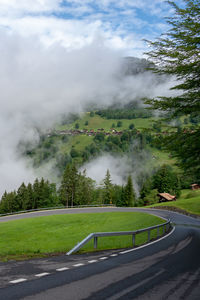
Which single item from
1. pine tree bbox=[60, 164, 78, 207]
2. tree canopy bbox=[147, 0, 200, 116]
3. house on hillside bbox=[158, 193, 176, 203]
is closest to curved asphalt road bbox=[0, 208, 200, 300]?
tree canopy bbox=[147, 0, 200, 116]

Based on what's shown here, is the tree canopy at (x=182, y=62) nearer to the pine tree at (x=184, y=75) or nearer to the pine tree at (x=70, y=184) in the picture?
the pine tree at (x=184, y=75)

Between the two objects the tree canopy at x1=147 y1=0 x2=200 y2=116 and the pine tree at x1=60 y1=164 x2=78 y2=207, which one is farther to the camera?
the pine tree at x1=60 y1=164 x2=78 y2=207

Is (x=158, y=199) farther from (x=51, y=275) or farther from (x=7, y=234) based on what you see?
(x=51, y=275)

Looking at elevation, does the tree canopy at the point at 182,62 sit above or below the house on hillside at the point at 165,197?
above

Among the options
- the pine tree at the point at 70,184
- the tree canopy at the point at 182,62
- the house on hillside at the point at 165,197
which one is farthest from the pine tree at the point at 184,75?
the house on hillside at the point at 165,197

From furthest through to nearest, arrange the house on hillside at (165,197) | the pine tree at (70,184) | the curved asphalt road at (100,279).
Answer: the house on hillside at (165,197) → the pine tree at (70,184) → the curved asphalt road at (100,279)

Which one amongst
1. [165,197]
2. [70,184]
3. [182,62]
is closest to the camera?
[182,62]

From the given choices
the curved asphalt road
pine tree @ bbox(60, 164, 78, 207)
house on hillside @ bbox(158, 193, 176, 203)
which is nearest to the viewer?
the curved asphalt road

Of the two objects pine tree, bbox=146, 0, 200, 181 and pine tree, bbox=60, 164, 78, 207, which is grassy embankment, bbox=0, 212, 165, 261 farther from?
pine tree, bbox=60, 164, 78, 207

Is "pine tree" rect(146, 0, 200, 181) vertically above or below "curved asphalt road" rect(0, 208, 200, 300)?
above

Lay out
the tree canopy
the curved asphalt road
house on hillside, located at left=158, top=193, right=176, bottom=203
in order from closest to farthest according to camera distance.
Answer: the curved asphalt road
the tree canopy
house on hillside, located at left=158, top=193, right=176, bottom=203

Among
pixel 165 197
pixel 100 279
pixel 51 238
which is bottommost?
pixel 51 238

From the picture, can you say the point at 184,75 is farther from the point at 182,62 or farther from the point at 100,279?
the point at 100,279

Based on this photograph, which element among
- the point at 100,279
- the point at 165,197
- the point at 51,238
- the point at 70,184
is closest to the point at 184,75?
the point at 100,279
